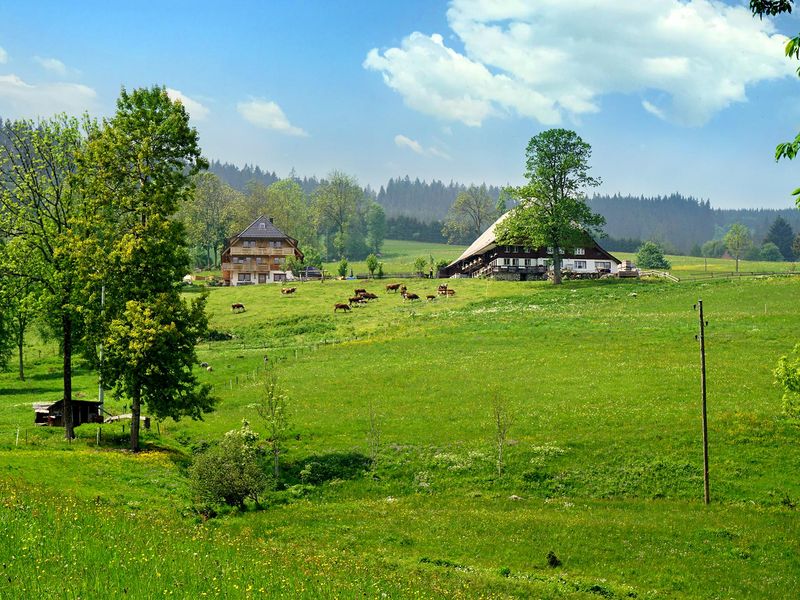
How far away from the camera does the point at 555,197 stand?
330 feet

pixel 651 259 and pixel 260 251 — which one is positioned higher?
pixel 260 251

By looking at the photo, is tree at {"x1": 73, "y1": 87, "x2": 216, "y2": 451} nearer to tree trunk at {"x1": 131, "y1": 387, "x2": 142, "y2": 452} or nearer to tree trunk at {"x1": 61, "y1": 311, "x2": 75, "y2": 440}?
tree trunk at {"x1": 131, "y1": 387, "x2": 142, "y2": 452}

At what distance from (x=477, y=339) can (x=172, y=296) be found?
34.0 meters

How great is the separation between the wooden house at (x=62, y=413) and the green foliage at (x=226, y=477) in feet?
46.8

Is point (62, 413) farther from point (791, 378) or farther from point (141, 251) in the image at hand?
point (791, 378)

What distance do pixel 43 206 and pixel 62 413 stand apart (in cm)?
1268

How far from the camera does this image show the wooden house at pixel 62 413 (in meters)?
43.9

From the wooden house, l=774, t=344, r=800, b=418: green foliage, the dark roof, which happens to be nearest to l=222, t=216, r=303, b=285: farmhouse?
the dark roof

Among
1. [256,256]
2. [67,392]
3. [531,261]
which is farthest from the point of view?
[256,256]

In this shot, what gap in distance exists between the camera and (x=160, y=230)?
126 feet

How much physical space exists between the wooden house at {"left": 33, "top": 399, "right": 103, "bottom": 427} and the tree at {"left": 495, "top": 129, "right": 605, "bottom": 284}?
2647 inches

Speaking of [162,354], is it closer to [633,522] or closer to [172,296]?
[172,296]

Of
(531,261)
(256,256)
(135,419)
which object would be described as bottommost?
(135,419)

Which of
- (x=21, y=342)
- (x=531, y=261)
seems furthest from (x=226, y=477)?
(x=531, y=261)
